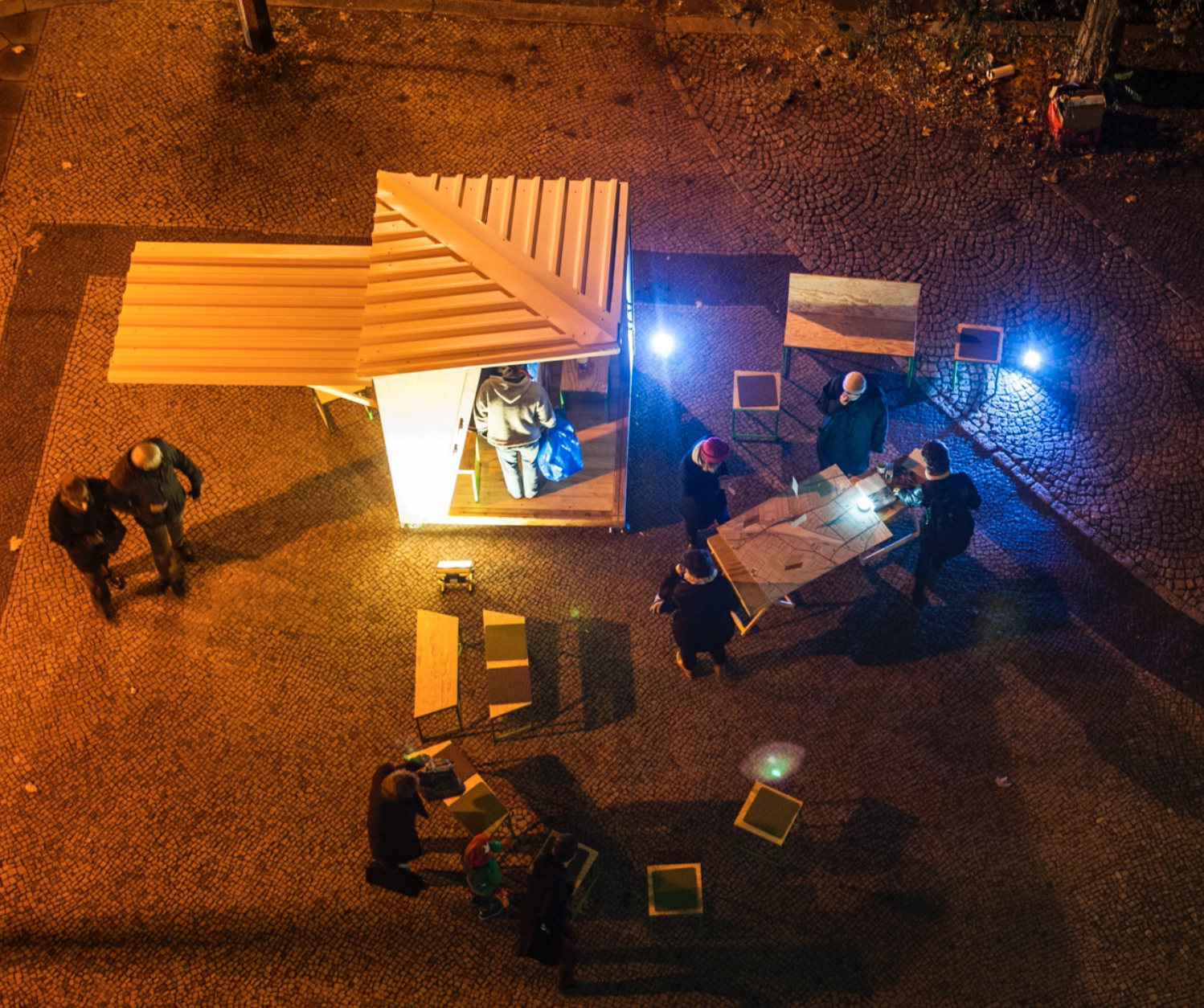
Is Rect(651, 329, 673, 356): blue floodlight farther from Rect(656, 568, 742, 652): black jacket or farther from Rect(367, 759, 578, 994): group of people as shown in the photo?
Rect(367, 759, 578, 994): group of people

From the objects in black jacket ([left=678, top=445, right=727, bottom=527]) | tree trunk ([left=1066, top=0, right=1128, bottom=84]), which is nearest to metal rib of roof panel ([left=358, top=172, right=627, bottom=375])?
black jacket ([left=678, top=445, right=727, bottom=527])

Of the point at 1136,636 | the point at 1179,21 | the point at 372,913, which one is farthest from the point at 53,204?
the point at 1179,21

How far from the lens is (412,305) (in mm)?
8648

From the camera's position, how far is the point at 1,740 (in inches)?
359

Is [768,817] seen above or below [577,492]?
below

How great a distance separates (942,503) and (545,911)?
15.8 feet

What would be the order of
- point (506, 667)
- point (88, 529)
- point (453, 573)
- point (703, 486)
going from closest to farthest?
point (88, 529) < point (506, 667) < point (703, 486) < point (453, 573)

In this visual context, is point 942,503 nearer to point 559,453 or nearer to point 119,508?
point 559,453

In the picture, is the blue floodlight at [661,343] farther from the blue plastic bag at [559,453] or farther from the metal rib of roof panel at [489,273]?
the metal rib of roof panel at [489,273]

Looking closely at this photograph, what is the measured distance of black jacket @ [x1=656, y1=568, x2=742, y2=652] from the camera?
8.57 meters

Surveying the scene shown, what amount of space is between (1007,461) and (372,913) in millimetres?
7543

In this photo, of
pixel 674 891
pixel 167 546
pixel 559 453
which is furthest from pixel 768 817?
pixel 167 546

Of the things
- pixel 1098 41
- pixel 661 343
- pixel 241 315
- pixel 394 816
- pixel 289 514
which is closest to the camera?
pixel 394 816

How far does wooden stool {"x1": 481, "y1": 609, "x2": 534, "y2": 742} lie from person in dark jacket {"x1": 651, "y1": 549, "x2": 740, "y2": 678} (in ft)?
4.34
